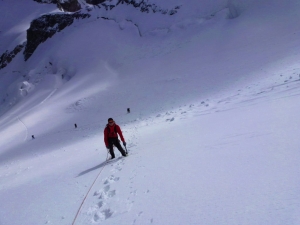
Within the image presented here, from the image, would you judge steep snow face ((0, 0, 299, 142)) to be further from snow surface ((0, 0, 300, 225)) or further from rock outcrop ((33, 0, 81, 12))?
rock outcrop ((33, 0, 81, 12))

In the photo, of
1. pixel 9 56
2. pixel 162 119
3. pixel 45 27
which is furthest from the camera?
pixel 9 56

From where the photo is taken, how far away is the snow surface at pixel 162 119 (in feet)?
12.4

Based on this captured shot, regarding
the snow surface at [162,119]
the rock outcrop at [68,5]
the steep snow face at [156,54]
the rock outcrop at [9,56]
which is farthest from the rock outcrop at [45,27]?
the rock outcrop at [68,5]

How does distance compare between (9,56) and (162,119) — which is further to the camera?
(9,56)

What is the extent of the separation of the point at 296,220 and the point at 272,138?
2768 millimetres

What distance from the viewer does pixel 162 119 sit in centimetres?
1416

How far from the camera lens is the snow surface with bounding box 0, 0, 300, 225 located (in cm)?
378

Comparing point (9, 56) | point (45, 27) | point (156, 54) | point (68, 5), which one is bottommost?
point (156, 54)

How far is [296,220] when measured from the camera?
254 cm

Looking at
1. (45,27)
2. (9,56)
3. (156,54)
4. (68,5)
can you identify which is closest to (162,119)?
(156,54)

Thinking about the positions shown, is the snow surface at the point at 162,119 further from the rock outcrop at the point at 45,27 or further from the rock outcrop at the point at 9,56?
the rock outcrop at the point at 9,56

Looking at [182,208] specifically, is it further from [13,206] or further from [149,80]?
[149,80]

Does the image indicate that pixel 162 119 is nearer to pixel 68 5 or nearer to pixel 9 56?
pixel 9 56

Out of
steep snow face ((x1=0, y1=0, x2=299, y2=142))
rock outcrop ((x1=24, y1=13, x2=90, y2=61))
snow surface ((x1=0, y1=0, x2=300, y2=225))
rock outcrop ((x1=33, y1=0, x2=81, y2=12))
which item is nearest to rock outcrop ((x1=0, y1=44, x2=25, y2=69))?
snow surface ((x1=0, y1=0, x2=300, y2=225))
